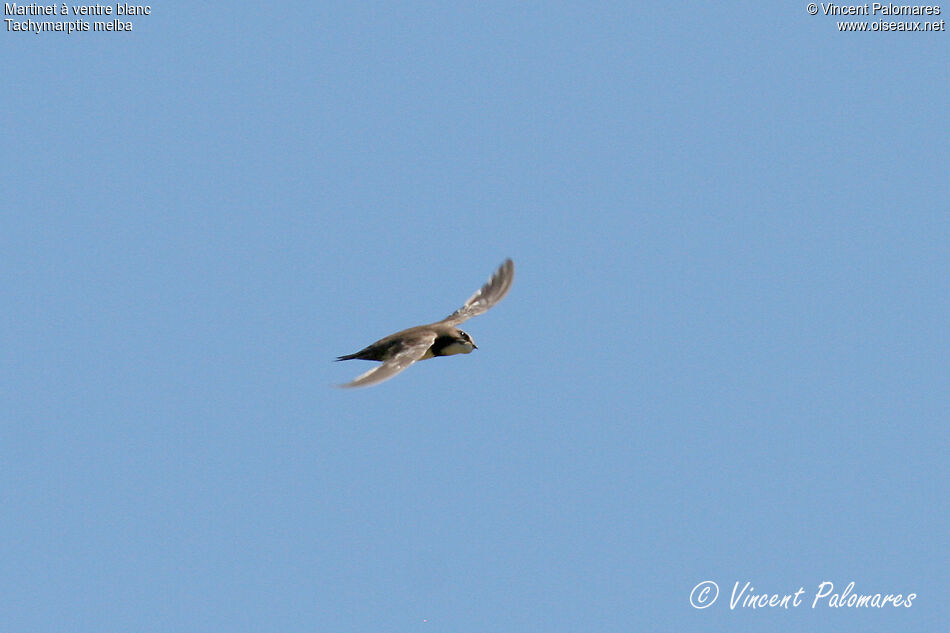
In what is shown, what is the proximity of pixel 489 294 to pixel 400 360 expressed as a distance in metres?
3.84

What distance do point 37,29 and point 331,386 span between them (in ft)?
20.6

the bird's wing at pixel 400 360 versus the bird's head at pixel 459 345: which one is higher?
the bird's head at pixel 459 345

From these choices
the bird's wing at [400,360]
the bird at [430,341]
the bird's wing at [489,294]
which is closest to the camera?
the bird's wing at [400,360]

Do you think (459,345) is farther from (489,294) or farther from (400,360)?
(489,294)

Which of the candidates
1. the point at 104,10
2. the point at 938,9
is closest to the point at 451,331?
the point at 104,10

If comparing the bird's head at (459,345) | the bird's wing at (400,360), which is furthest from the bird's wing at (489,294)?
the bird's wing at (400,360)

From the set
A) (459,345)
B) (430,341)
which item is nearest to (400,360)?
(430,341)

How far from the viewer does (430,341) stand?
1364 centimetres

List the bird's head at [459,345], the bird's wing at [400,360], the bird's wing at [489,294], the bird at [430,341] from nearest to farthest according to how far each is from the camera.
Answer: the bird's wing at [400,360] < the bird at [430,341] < the bird's head at [459,345] < the bird's wing at [489,294]

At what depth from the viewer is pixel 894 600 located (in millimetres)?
11758

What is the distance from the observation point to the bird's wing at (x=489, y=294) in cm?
1577

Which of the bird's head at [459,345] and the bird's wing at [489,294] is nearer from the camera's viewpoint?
the bird's head at [459,345]

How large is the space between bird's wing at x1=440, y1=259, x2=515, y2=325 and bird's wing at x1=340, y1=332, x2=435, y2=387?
1.84m

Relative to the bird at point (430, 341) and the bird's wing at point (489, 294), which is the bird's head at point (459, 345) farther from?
the bird's wing at point (489, 294)
